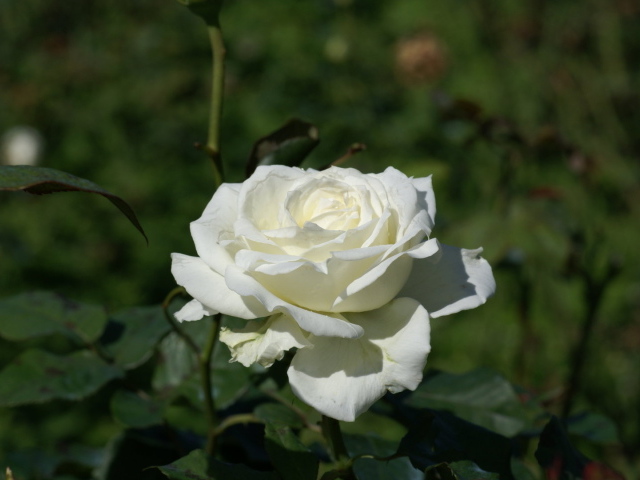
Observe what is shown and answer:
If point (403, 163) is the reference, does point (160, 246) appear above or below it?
below

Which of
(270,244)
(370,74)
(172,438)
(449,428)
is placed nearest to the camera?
(270,244)

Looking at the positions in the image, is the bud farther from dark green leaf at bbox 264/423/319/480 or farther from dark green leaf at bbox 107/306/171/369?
dark green leaf at bbox 264/423/319/480

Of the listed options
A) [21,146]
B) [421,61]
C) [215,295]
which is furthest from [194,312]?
[21,146]

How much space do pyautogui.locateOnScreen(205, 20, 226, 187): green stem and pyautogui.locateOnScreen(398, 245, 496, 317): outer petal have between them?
0.21 metres

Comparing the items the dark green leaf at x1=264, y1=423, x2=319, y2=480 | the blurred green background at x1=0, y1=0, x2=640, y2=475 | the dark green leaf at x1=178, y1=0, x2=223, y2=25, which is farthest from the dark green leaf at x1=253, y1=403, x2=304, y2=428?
the blurred green background at x1=0, y1=0, x2=640, y2=475

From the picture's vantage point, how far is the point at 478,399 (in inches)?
26.6

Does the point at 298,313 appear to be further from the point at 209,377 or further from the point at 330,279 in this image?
the point at 209,377

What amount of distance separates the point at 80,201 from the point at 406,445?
2014 millimetres

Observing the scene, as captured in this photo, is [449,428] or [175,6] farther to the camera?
[175,6]

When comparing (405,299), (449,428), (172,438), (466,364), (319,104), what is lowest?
(466,364)

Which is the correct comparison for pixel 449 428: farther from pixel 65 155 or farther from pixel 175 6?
pixel 175 6

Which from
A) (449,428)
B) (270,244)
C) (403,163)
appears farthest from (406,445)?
(403,163)

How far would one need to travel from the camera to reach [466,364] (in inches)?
72.5

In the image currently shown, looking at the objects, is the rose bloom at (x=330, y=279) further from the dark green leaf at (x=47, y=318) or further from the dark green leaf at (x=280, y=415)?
the dark green leaf at (x=47, y=318)
